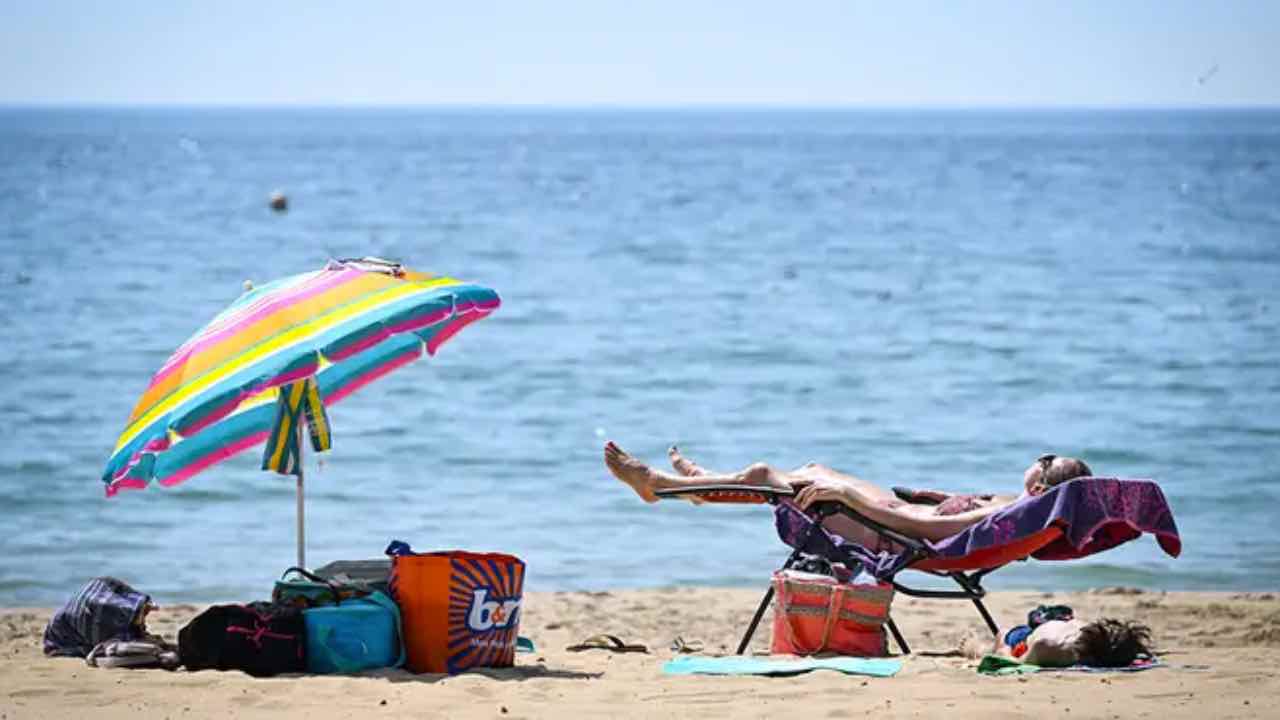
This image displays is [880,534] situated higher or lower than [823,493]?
lower

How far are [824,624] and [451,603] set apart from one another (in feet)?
4.59

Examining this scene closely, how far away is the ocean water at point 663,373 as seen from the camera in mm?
11875

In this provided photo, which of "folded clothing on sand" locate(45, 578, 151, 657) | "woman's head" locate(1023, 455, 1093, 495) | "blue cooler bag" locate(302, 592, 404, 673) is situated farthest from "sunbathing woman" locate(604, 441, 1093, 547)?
"folded clothing on sand" locate(45, 578, 151, 657)

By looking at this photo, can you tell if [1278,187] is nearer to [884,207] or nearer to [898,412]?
[884,207]

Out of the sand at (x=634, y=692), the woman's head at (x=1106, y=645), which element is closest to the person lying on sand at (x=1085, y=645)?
the woman's head at (x=1106, y=645)

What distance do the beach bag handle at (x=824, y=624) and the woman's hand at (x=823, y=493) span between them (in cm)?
31

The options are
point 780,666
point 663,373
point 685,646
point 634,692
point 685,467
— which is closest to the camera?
point 634,692

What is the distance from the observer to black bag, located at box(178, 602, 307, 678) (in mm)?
6469

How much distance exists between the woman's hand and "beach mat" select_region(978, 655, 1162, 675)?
2.67 ft

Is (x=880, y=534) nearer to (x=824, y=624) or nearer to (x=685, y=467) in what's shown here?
(x=824, y=624)

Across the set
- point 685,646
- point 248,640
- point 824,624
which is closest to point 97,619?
point 248,640

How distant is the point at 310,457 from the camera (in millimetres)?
14781

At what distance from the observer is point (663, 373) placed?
2002 cm

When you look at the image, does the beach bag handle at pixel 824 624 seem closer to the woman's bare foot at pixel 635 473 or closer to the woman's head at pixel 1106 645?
the woman's bare foot at pixel 635 473
